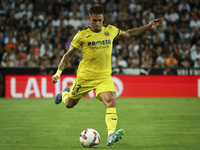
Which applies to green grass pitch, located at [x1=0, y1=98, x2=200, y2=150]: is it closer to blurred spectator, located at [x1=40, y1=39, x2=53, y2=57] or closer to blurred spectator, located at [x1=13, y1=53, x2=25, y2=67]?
blurred spectator, located at [x1=13, y1=53, x2=25, y2=67]

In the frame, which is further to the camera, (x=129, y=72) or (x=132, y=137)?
(x=129, y=72)

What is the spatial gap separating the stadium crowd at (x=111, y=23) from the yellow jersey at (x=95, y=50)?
25.8ft

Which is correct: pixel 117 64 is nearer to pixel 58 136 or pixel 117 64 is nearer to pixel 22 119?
pixel 22 119

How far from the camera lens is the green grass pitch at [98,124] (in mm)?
5246

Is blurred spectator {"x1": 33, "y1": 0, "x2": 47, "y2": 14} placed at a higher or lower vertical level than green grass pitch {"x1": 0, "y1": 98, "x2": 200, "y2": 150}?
higher

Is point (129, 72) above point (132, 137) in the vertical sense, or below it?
above

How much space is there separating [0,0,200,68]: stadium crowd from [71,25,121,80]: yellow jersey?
787cm

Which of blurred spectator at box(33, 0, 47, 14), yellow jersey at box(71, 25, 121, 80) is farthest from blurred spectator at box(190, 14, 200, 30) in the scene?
yellow jersey at box(71, 25, 121, 80)

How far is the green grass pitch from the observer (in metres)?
5.25

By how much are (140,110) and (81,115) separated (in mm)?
2019

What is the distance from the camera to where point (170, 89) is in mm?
12594

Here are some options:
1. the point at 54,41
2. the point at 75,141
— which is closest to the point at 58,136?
the point at 75,141

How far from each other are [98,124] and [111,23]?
920 centimetres

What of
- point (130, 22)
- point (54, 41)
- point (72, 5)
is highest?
point (72, 5)
